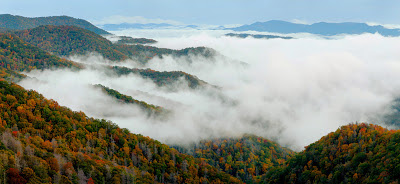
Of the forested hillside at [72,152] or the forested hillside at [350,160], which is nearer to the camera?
the forested hillside at [72,152]

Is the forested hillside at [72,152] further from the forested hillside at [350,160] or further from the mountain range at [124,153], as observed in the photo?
the forested hillside at [350,160]

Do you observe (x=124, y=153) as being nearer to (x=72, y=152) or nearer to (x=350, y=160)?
(x=72, y=152)

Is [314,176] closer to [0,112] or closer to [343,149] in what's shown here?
[343,149]

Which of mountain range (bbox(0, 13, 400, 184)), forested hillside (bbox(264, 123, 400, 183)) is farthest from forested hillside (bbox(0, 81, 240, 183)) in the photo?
forested hillside (bbox(264, 123, 400, 183))

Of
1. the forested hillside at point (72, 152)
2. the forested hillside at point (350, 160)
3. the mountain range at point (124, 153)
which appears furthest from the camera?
the forested hillside at point (350, 160)

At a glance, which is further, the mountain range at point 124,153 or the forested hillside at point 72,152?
the mountain range at point 124,153

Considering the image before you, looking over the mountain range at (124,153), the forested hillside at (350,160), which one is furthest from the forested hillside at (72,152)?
the forested hillside at (350,160)

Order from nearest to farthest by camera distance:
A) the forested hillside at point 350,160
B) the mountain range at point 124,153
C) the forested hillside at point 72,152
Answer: the forested hillside at point 72,152
the mountain range at point 124,153
the forested hillside at point 350,160

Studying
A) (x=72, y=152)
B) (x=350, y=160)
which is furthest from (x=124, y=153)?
(x=350, y=160)
